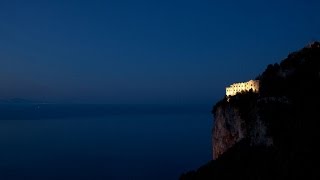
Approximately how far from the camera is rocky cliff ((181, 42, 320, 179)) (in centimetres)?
4103

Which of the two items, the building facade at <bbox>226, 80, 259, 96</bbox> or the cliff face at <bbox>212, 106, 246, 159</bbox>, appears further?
the building facade at <bbox>226, 80, 259, 96</bbox>

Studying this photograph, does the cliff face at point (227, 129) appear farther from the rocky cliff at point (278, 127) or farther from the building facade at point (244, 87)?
the building facade at point (244, 87)

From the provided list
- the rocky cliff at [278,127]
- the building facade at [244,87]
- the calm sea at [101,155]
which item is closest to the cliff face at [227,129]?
the rocky cliff at [278,127]

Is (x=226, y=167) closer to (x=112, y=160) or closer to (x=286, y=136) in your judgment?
(x=286, y=136)

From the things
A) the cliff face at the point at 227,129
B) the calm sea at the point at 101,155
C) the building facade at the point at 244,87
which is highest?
the building facade at the point at 244,87

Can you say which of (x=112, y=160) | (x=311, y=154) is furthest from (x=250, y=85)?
(x=112, y=160)

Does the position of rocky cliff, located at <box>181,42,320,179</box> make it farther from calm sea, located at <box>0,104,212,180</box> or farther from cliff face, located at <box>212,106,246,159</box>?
calm sea, located at <box>0,104,212,180</box>

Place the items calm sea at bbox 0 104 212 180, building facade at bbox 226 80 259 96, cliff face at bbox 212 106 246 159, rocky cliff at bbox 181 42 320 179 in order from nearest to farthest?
rocky cliff at bbox 181 42 320 179, cliff face at bbox 212 106 246 159, building facade at bbox 226 80 259 96, calm sea at bbox 0 104 212 180

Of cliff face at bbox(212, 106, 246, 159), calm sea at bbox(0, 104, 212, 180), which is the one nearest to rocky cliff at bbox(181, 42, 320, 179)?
cliff face at bbox(212, 106, 246, 159)

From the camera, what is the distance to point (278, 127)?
4581 centimetres

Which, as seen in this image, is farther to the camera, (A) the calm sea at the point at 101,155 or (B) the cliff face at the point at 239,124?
(A) the calm sea at the point at 101,155

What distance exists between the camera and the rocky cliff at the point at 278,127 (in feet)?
135

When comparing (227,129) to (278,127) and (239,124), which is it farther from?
(278,127)

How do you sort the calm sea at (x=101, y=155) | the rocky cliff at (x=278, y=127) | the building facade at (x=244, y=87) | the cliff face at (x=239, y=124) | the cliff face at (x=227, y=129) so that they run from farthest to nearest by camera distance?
the calm sea at (x=101, y=155) < the building facade at (x=244, y=87) < the cliff face at (x=227, y=129) < the cliff face at (x=239, y=124) < the rocky cliff at (x=278, y=127)
